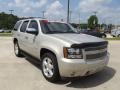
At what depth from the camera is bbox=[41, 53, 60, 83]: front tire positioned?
5.84 metres

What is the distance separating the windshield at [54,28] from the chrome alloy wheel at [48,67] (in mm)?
961

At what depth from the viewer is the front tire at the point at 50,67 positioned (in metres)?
5.84

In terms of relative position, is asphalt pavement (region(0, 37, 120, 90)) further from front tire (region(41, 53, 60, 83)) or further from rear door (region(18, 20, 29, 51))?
rear door (region(18, 20, 29, 51))

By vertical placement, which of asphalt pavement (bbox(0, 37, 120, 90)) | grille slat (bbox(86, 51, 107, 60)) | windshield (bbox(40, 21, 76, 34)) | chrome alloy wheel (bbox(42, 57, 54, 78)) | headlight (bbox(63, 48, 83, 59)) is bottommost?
asphalt pavement (bbox(0, 37, 120, 90))

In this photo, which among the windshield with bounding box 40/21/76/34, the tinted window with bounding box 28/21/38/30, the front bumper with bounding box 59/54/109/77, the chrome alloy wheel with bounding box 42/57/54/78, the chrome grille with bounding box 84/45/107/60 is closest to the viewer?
the front bumper with bounding box 59/54/109/77

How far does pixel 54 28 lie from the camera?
7152mm

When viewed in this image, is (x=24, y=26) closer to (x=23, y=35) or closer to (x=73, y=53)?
(x=23, y=35)

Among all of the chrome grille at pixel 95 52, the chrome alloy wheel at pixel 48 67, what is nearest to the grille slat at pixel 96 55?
the chrome grille at pixel 95 52

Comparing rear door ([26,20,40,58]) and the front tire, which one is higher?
rear door ([26,20,40,58])

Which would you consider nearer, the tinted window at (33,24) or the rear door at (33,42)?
the rear door at (33,42)

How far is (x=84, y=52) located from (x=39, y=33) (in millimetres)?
1909

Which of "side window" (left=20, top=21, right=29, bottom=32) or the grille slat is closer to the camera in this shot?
the grille slat

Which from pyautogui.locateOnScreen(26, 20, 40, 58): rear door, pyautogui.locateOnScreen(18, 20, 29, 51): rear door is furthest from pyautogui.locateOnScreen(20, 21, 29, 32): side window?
pyautogui.locateOnScreen(26, 20, 40, 58): rear door

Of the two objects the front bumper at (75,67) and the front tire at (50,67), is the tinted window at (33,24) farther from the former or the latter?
the front bumper at (75,67)
